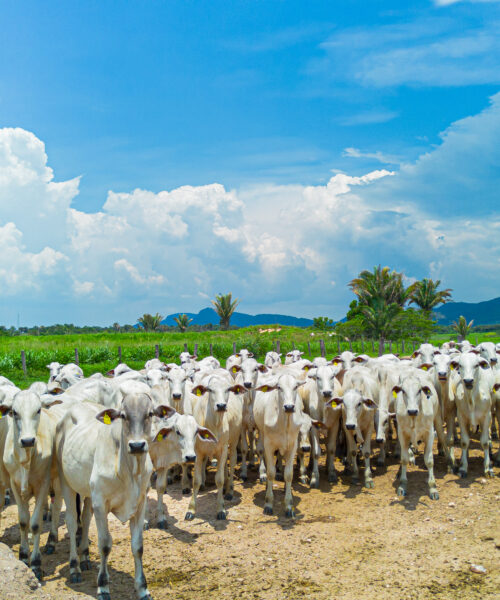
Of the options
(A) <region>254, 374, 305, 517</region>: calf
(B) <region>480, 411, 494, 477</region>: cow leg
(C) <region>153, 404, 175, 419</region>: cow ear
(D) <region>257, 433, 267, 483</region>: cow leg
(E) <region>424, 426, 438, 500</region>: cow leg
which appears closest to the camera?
(C) <region>153, 404, 175, 419</region>: cow ear

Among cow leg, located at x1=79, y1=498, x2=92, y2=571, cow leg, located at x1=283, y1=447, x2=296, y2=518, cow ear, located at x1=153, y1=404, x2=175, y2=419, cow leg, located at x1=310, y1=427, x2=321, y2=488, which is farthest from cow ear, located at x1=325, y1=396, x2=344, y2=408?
cow leg, located at x1=79, y1=498, x2=92, y2=571

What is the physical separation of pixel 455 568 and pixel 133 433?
15.3ft

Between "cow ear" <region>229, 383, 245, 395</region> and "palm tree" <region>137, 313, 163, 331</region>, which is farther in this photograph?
"palm tree" <region>137, 313, 163, 331</region>

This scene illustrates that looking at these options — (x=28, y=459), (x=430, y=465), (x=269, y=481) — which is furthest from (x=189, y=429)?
(x=430, y=465)

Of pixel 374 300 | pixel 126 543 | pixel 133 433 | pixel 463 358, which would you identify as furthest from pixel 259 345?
pixel 133 433

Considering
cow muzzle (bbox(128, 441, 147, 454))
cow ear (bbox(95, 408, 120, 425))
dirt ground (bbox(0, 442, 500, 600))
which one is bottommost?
dirt ground (bbox(0, 442, 500, 600))

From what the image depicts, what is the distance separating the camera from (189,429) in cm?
878

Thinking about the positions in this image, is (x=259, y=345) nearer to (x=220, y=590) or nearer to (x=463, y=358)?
(x=463, y=358)

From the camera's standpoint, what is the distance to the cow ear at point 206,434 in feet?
28.7

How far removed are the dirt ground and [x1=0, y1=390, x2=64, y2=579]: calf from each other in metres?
0.64

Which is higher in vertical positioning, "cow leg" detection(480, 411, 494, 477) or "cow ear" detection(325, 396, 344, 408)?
"cow ear" detection(325, 396, 344, 408)

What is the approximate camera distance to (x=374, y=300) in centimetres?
5112

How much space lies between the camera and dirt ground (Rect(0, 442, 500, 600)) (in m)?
6.88

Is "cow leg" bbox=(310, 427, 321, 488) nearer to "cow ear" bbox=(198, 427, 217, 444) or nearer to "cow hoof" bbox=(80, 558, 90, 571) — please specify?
"cow ear" bbox=(198, 427, 217, 444)
